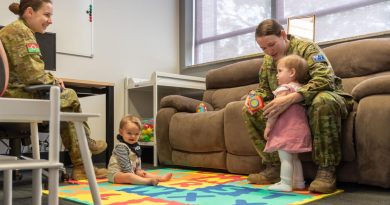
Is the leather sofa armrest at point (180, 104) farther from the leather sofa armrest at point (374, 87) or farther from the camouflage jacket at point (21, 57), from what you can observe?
the leather sofa armrest at point (374, 87)

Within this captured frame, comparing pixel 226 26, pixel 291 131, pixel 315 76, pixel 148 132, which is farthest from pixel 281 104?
pixel 226 26

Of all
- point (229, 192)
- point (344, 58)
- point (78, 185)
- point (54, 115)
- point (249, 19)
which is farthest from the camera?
point (249, 19)

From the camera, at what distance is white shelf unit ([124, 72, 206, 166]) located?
3696 mm

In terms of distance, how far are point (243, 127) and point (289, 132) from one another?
59 cm

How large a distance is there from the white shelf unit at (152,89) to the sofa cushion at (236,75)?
0.99 feet

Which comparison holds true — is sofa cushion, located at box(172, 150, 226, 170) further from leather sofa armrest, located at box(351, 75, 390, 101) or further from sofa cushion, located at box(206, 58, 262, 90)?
leather sofa armrest, located at box(351, 75, 390, 101)

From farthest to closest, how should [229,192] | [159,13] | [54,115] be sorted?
[159,13]
[229,192]
[54,115]

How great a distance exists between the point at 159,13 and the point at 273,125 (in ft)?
8.92

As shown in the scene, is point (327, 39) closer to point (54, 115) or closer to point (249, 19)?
point (249, 19)

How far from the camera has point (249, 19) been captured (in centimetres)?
403

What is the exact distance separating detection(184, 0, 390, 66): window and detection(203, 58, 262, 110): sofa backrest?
54cm

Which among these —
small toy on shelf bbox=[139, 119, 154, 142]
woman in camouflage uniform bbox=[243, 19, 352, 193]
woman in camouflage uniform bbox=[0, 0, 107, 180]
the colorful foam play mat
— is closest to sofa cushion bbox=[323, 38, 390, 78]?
woman in camouflage uniform bbox=[243, 19, 352, 193]

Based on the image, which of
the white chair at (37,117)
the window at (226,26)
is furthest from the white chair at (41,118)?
the window at (226,26)

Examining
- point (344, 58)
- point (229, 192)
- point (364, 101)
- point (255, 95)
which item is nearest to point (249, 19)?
point (344, 58)
